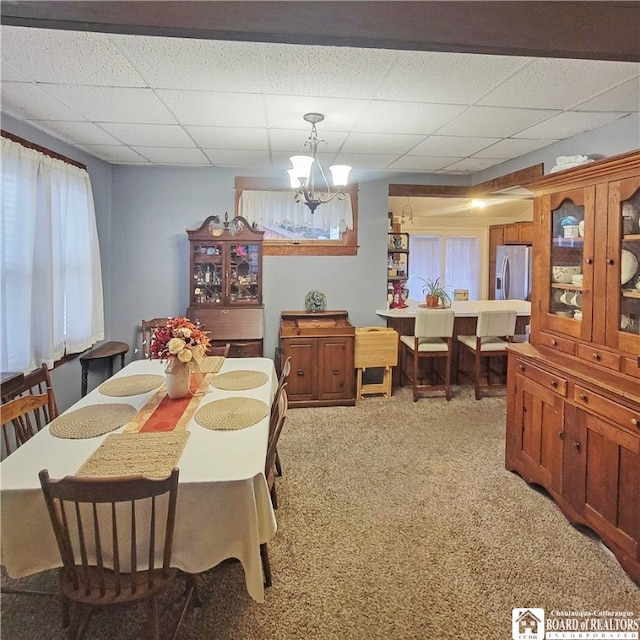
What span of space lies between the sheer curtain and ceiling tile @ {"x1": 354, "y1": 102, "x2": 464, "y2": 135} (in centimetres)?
496

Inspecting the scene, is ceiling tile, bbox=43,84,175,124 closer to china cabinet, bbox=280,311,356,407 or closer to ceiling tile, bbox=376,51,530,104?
ceiling tile, bbox=376,51,530,104

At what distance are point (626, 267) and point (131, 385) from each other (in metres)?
2.84

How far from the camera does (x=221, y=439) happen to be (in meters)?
1.89

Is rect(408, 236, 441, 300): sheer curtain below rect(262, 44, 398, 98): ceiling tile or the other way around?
below

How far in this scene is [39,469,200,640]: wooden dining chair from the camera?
52.0 inches

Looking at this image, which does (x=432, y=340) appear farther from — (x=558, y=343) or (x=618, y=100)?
(x=618, y=100)

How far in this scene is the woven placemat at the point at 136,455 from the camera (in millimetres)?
1607

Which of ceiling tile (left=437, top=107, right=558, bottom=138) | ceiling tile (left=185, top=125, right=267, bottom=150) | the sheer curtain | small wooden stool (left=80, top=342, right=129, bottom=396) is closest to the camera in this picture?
ceiling tile (left=437, top=107, right=558, bottom=138)

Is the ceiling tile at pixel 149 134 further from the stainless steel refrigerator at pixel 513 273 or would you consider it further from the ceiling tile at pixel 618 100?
the stainless steel refrigerator at pixel 513 273

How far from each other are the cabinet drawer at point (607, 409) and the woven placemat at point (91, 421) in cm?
232

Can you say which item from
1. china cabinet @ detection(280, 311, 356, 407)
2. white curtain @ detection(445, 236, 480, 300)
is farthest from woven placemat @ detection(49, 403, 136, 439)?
white curtain @ detection(445, 236, 480, 300)

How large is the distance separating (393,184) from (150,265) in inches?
111

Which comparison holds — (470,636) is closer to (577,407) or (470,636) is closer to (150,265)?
(577,407)

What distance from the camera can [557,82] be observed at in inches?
90.3
